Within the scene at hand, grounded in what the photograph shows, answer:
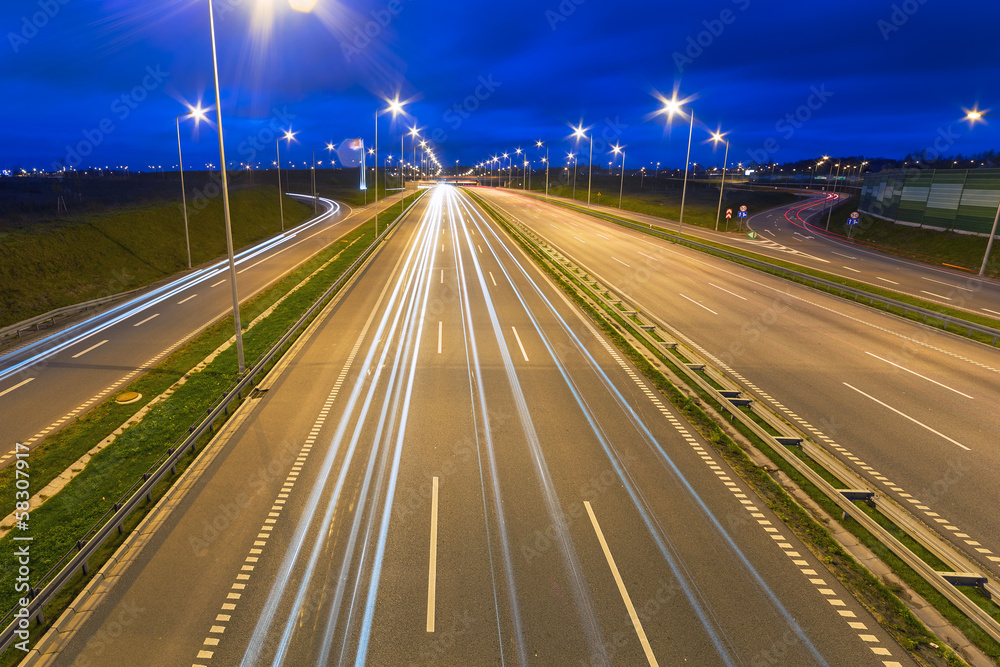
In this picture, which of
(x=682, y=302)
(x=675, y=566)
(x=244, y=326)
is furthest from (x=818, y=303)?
(x=244, y=326)

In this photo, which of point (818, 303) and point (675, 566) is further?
point (818, 303)

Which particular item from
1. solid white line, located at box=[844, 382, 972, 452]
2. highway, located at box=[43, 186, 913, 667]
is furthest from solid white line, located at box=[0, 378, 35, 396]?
solid white line, located at box=[844, 382, 972, 452]

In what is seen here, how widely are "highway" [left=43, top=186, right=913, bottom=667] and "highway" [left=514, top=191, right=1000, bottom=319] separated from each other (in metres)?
26.1

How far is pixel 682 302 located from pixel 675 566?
21.5 meters

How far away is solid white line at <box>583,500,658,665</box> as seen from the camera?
737 cm

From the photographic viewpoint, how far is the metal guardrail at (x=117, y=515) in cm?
752

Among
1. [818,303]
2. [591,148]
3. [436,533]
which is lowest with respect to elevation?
[436,533]

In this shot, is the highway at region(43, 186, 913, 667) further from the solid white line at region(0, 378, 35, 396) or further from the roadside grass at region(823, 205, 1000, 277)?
the roadside grass at region(823, 205, 1000, 277)

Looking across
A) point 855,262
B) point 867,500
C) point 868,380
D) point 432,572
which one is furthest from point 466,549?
point 855,262

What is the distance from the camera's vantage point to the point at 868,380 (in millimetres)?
17547

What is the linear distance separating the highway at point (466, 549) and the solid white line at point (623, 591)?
3 cm

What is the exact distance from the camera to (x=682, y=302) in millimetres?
28359

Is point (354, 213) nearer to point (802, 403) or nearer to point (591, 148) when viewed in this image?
point (591, 148)

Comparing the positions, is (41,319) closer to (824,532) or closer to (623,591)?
(623,591)
